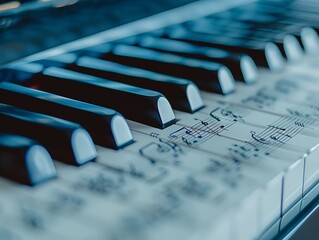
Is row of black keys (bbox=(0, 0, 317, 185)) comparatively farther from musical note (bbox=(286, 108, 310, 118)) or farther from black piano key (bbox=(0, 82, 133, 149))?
musical note (bbox=(286, 108, 310, 118))

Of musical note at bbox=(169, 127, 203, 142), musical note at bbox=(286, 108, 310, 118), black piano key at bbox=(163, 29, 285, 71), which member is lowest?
musical note at bbox=(286, 108, 310, 118)

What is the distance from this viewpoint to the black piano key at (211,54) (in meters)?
0.94

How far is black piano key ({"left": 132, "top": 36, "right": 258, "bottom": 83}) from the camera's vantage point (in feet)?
3.09

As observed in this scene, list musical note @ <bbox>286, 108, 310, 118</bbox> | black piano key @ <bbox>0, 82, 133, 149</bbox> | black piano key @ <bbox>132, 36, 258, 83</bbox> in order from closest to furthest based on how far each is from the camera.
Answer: black piano key @ <bbox>0, 82, 133, 149</bbox>, musical note @ <bbox>286, 108, 310, 118</bbox>, black piano key @ <bbox>132, 36, 258, 83</bbox>

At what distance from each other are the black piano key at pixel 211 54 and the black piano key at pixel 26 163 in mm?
419

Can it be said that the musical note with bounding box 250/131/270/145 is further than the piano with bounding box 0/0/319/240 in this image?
Yes

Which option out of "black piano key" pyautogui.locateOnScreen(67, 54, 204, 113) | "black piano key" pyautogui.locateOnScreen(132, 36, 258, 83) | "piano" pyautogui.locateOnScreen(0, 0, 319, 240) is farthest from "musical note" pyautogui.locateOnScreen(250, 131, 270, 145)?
"black piano key" pyautogui.locateOnScreen(132, 36, 258, 83)

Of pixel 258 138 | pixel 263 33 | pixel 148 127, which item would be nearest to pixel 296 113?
pixel 258 138

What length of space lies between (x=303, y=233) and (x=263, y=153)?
12 cm

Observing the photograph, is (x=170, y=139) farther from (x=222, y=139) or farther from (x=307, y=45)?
(x=307, y=45)

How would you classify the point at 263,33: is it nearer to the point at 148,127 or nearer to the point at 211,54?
the point at 211,54

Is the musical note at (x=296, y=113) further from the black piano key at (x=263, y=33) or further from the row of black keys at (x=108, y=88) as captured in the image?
the black piano key at (x=263, y=33)

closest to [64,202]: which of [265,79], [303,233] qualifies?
[303,233]

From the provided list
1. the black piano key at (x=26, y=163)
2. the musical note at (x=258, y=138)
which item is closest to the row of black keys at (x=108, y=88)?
the black piano key at (x=26, y=163)
